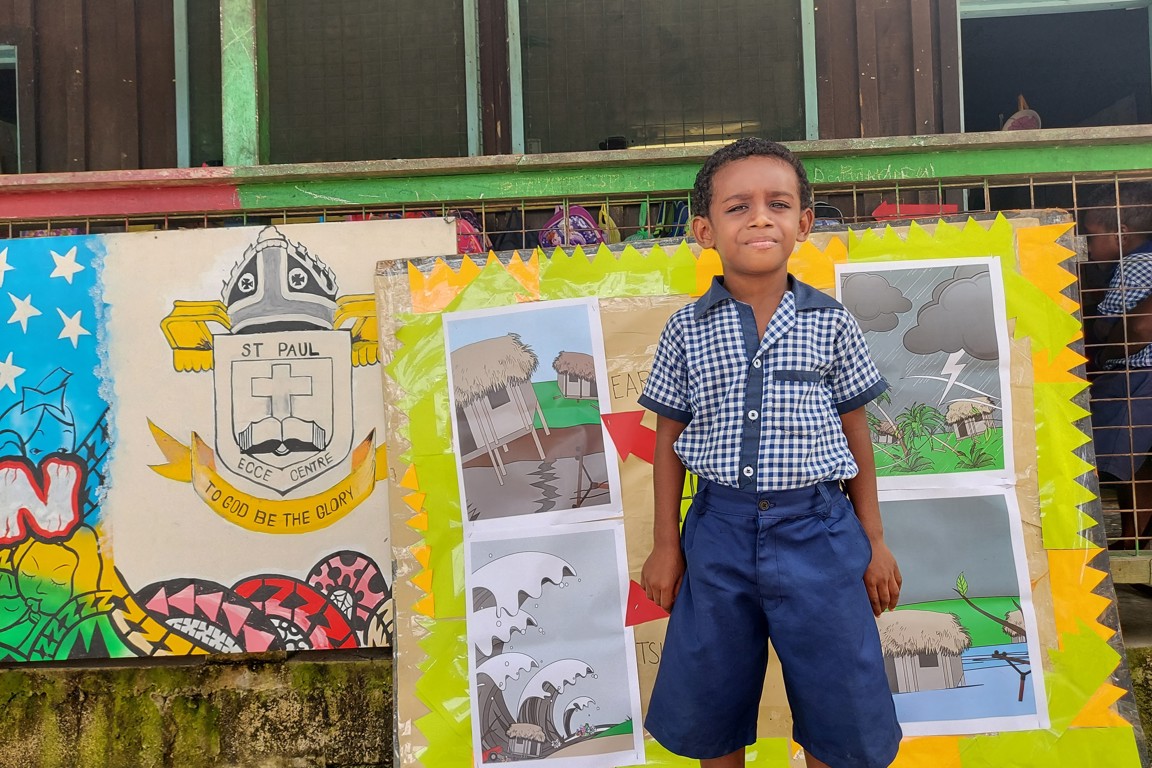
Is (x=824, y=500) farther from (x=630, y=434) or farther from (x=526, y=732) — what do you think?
(x=526, y=732)

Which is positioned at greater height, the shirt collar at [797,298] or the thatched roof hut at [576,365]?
the shirt collar at [797,298]

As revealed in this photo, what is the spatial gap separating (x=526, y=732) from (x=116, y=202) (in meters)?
2.28

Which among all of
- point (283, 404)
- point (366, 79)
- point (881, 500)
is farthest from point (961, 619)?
point (366, 79)

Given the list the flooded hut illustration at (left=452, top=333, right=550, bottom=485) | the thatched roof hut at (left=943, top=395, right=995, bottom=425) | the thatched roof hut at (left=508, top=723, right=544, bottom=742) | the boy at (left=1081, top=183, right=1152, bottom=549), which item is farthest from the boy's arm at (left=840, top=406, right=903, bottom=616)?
the boy at (left=1081, top=183, right=1152, bottom=549)

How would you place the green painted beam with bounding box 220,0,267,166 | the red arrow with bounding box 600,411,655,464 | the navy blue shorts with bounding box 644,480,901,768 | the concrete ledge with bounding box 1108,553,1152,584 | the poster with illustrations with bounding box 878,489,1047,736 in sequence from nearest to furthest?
the navy blue shorts with bounding box 644,480,901,768
the poster with illustrations with bounding box 878,489,1047,736
the red arrow with bounding box 600,411,655,464
the concrete ledge with bounding box 1108,553,1152,584
the green painted beam with bounding box 220,0,267,166

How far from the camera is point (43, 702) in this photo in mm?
2576

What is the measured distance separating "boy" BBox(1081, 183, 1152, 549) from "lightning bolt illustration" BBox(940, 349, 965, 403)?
0.68m

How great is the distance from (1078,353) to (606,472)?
1271 mm

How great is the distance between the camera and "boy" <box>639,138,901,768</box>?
1.53m

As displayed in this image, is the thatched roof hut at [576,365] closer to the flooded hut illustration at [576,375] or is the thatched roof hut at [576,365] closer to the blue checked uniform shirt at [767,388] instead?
the flooded hut illustration at [576,375]

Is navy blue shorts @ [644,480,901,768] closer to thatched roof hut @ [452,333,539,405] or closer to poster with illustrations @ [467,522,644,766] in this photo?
poster with illustrations @ [467,522,644,766]

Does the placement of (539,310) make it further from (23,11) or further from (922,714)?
(23,11)

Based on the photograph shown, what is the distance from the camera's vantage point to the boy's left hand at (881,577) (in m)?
1.64

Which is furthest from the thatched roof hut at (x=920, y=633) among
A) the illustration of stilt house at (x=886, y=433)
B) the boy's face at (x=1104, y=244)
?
the boy's face at (x=1104, y=244)
